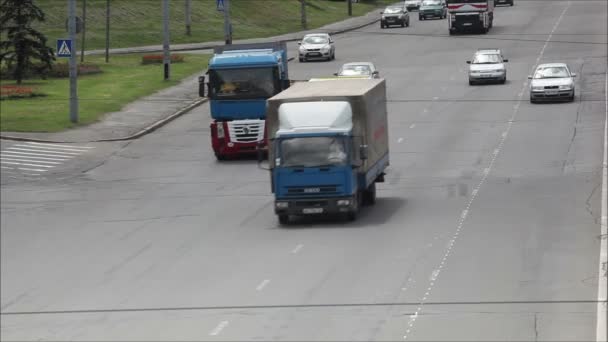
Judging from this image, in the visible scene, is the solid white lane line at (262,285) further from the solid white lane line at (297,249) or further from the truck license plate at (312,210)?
the truck license plate at (312,210)

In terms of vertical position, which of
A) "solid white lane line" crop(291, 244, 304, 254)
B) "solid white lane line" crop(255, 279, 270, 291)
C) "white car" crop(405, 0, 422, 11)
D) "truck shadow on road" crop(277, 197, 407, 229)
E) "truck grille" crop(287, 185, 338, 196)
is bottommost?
"solid white lane line" crop(255, 279, 270, 291)

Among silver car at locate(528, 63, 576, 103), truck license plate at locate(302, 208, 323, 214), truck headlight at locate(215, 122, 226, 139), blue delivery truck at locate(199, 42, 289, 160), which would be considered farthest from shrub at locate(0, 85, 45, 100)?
truck license plate at locate(302, 208, 323, 214)

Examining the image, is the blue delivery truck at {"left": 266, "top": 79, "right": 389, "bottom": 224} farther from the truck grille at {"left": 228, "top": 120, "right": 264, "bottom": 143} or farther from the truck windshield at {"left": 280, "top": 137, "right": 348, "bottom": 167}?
the truck grille at {"left": 228, "top": 120, "right": 264, "bottom": 143}

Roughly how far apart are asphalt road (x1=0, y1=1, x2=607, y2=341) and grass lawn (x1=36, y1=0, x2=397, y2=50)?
41.1 metres

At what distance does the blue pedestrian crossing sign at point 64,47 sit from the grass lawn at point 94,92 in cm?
296

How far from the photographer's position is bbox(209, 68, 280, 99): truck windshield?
45188mm

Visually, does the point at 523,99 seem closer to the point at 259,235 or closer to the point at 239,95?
the point at 239,95

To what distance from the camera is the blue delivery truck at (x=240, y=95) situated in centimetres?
4522

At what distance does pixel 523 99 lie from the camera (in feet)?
202

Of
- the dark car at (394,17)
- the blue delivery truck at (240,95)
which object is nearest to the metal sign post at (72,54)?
the blue delivery truck at (240,95)

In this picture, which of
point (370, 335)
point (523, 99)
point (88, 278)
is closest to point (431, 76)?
point (523, 99)

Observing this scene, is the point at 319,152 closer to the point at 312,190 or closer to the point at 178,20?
the point at 312,190

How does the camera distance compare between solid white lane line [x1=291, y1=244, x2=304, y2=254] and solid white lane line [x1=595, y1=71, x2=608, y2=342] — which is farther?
solid white lane line [x1=291, y1=244, x2=304, y2=254]

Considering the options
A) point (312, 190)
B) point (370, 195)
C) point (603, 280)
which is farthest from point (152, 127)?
point (603, 280)
